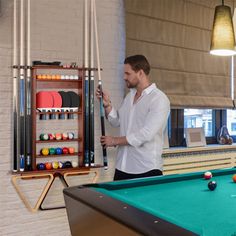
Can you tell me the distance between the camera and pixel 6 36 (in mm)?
3193

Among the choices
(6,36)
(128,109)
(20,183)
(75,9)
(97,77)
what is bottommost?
(20,183)

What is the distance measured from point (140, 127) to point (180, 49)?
132 centimetres

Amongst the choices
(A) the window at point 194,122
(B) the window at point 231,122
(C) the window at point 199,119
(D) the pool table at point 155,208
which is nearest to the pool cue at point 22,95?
(D) the pool table at point 155,208

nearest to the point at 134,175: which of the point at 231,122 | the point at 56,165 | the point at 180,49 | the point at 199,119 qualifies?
the point at 56,165

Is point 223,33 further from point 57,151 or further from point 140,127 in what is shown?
point 57,151

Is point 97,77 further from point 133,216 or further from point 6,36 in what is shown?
point 133,216

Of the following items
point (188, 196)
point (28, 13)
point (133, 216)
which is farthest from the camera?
point (28, 13)

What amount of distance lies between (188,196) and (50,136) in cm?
157

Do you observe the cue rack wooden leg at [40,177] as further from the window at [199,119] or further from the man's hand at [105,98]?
the window at [199,119]

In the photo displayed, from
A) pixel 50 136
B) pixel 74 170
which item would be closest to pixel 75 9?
pixel 50 136

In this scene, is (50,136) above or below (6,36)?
below

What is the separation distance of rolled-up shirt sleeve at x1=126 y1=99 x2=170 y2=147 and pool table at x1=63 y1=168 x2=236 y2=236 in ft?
1.90

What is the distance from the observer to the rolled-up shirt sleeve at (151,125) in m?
3.00

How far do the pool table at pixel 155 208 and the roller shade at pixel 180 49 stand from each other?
5.42 feet
